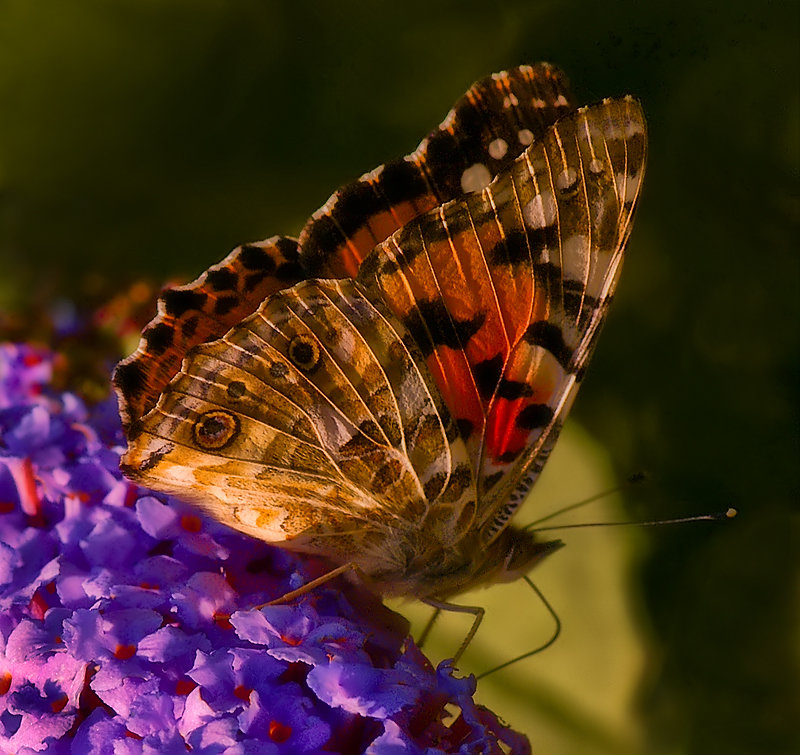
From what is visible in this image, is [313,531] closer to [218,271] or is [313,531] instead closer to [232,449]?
[232,449]

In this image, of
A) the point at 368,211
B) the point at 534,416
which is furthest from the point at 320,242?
the point at 534,416

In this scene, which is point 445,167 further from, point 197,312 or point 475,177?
point 197,312

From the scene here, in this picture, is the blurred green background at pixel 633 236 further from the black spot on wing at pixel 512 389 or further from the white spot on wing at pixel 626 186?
the black spot on wing at pixel 512 389

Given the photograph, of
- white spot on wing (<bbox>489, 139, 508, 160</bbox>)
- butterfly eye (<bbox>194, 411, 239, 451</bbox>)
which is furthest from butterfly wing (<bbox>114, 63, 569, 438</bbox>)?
butterfly eye (<bbox>194, 411, 239, 451</bbox>)

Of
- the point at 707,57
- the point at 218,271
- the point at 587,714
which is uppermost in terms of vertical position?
the point at 707,57

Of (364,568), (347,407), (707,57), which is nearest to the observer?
(347,407)

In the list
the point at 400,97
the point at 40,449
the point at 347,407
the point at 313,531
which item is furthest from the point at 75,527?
the point at 400,97

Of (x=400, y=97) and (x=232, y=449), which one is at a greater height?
(x=400, y=97)
